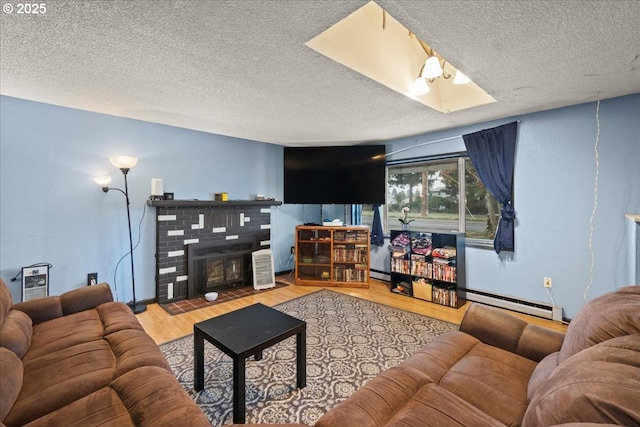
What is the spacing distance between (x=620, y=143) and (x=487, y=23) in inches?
83.7

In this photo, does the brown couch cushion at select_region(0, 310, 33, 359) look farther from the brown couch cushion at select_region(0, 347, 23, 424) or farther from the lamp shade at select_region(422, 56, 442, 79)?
the lamp shade at select_region(422, 56, 442, 79)

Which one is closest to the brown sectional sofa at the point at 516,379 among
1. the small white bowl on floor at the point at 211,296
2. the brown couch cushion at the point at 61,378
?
Answer: the brown couch cushion at the point at 61,378

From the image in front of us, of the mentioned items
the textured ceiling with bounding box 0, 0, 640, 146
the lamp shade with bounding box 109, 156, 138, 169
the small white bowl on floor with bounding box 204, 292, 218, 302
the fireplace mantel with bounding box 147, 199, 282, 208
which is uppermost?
the textured ceiling with bounding box 0, 0, 640, 146

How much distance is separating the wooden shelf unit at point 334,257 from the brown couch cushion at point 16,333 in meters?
2.97

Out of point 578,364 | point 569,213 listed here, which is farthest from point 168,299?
point 569,213

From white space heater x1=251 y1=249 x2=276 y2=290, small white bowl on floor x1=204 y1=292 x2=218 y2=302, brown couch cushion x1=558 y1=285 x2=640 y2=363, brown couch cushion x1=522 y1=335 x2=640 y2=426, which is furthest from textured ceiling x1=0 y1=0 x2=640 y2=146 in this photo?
small white bowl on floor x1=204 y1=292 x2=218 y2=302

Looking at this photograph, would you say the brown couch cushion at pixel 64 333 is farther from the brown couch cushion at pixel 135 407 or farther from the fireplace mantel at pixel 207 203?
the fireplace mantel at pixel 207 203

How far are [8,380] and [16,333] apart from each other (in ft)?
1.71

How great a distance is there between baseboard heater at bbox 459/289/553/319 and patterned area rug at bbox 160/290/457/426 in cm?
88

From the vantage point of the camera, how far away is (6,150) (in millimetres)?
2547

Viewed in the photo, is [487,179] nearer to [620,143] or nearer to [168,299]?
[620,143]

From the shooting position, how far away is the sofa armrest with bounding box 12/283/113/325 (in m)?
1.91

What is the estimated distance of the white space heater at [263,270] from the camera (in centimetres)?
404

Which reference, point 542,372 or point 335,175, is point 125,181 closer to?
point 335,175
